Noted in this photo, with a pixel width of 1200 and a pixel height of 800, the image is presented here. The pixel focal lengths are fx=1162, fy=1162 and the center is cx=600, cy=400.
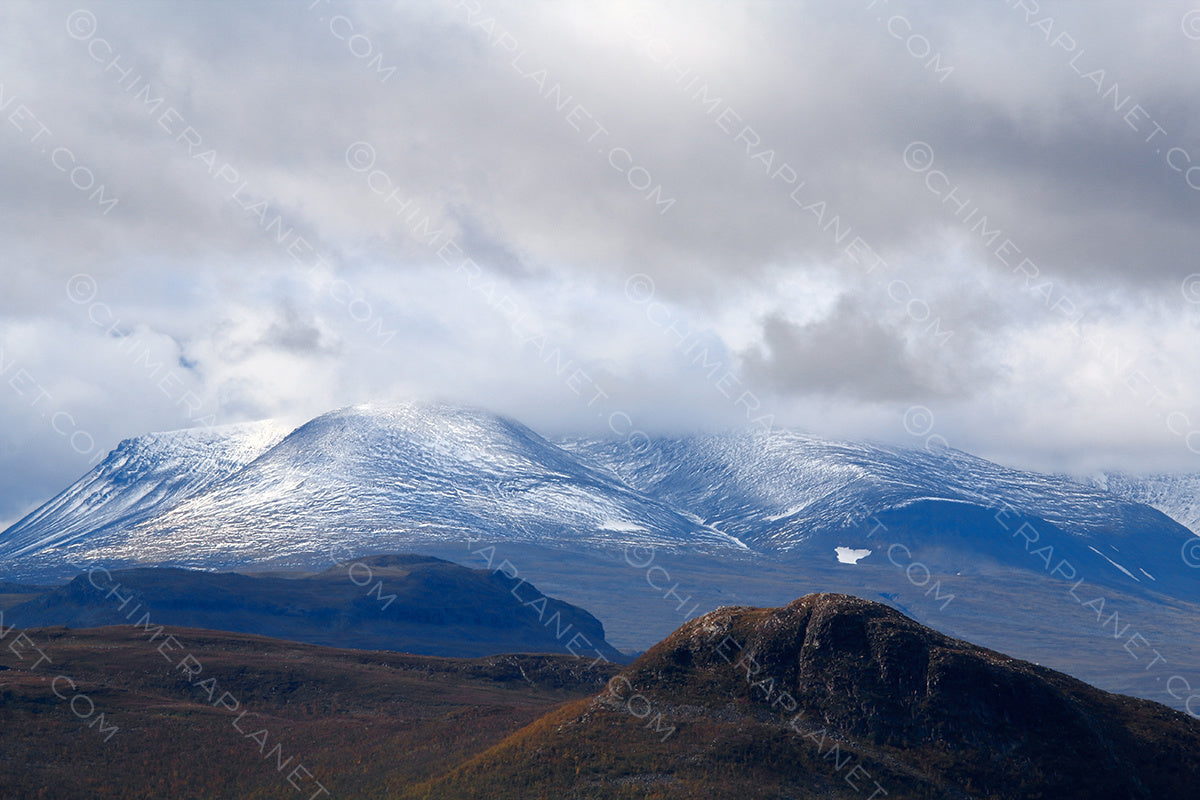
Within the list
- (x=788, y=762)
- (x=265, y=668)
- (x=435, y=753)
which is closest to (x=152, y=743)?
(x=435, y=753)

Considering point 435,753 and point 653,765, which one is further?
point 435,753

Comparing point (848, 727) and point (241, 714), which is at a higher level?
point (848, 727)

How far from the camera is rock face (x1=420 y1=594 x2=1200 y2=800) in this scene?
60.7m

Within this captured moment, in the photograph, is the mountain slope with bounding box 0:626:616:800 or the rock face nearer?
the rock face

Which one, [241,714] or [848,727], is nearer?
[848,727]

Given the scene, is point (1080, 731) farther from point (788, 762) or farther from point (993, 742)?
point (788, 762)

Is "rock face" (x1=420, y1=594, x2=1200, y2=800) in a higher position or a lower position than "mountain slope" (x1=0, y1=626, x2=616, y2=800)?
higher

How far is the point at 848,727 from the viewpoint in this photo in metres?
64.6

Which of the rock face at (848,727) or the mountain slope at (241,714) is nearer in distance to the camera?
the rock face at (848,727)

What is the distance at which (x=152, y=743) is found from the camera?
258 feet

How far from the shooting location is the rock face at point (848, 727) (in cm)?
6069

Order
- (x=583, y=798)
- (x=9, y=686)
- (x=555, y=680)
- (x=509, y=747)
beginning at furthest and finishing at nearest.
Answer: (x=555, y=680) < (x=9, y=686) < (x=509, y=747) < (x=583, y=798)

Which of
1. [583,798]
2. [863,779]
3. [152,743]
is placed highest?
[863,779]

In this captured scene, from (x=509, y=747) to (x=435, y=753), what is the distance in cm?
906
